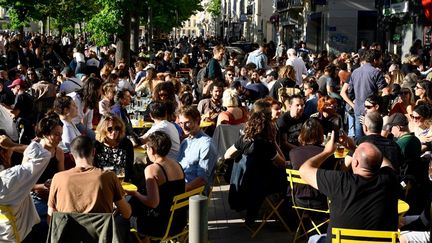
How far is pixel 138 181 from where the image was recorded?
7.74 m

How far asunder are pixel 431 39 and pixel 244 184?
18.5m

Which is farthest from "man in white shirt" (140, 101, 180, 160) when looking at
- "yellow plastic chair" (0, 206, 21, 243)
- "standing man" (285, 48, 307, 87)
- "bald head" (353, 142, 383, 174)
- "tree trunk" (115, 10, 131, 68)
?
"tree trunk" (115, 10, 131, 68)

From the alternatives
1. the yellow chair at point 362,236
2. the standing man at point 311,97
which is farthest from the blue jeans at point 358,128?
the yellow chair at point 362,236

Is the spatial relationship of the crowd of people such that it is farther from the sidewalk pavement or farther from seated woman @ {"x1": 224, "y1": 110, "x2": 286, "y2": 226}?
the sidewalk pavement

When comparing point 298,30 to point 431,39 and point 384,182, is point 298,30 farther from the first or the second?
point 384,182

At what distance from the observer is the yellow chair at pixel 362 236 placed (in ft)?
17.9

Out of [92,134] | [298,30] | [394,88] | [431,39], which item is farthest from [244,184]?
[298,30]

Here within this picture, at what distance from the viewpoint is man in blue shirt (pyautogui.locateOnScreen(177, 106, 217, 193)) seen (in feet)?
25.7

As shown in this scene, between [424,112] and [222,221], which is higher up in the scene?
[424,112]

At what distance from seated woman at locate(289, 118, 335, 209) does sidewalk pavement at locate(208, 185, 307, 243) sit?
722 mm

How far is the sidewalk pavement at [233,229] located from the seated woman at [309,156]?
0.72 meters

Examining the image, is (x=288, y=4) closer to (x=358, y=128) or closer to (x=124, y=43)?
(x=124, y=43)

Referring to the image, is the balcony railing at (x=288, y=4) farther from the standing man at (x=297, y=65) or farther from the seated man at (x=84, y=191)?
the seated man at (x=84, y=191)

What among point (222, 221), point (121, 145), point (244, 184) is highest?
point (121, 145)
